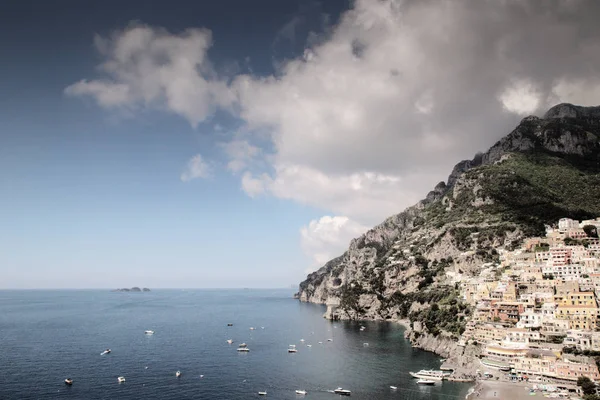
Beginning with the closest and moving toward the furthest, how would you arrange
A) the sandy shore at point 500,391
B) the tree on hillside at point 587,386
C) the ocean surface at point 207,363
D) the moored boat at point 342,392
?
1. the tree on hillside at point 587,386
2. the sandy shore at point 500,391
3. the moored boat at point 342,392
4. the ocean surface at point 207,363

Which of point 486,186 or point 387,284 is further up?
point 486,186

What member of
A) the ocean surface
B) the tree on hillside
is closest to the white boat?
the ocean surface

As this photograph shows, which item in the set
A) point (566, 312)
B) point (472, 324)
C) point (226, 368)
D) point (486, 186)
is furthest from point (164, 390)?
point (486, 186)

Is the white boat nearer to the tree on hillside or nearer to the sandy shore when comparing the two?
the sandy shore

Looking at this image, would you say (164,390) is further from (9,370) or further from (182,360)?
(9,370)

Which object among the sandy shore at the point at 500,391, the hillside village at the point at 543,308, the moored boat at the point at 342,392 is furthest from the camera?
the hillside village at the point at 543,308

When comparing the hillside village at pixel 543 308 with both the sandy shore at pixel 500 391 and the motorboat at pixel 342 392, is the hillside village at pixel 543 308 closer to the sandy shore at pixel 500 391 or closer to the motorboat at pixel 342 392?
the sandy shore at pixel 500 391

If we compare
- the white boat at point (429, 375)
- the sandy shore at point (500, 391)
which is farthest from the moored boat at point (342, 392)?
the sandy shore at point (500, 391)
